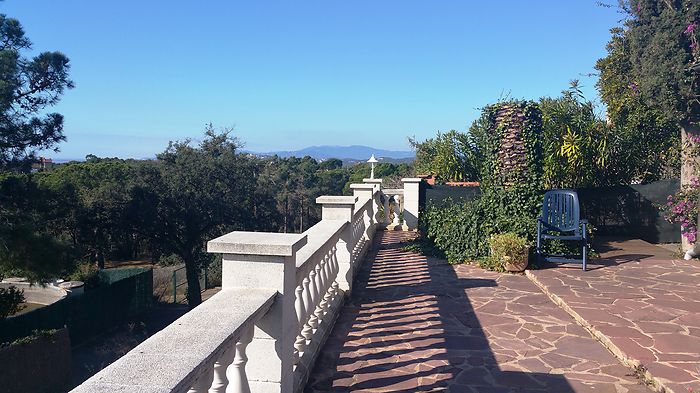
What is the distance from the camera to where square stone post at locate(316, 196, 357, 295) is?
4930 mm

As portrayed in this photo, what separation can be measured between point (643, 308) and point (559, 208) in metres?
2.43

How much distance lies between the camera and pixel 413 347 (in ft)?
12.2

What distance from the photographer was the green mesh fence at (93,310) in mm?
13156

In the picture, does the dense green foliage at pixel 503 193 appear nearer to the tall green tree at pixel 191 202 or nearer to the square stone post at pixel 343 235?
the square stone post at pixel 343 235

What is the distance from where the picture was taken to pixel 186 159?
72.4 feet

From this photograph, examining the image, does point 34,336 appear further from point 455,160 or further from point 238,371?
point 238,371

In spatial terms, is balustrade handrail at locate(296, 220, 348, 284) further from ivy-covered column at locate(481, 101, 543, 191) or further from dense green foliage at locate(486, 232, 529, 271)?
ivy-covered column at locate(481, 101, 543, 191)

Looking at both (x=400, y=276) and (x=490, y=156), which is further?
(x=490, y=156)

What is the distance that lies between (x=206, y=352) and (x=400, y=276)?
475 centimetres

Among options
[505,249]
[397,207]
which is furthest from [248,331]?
[397,207]

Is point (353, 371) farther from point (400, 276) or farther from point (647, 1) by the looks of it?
point (647, 1)

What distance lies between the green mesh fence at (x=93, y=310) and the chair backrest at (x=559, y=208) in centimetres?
1340

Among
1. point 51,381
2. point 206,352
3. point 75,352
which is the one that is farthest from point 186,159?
point 206,352

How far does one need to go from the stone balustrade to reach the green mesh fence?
12710 mm
